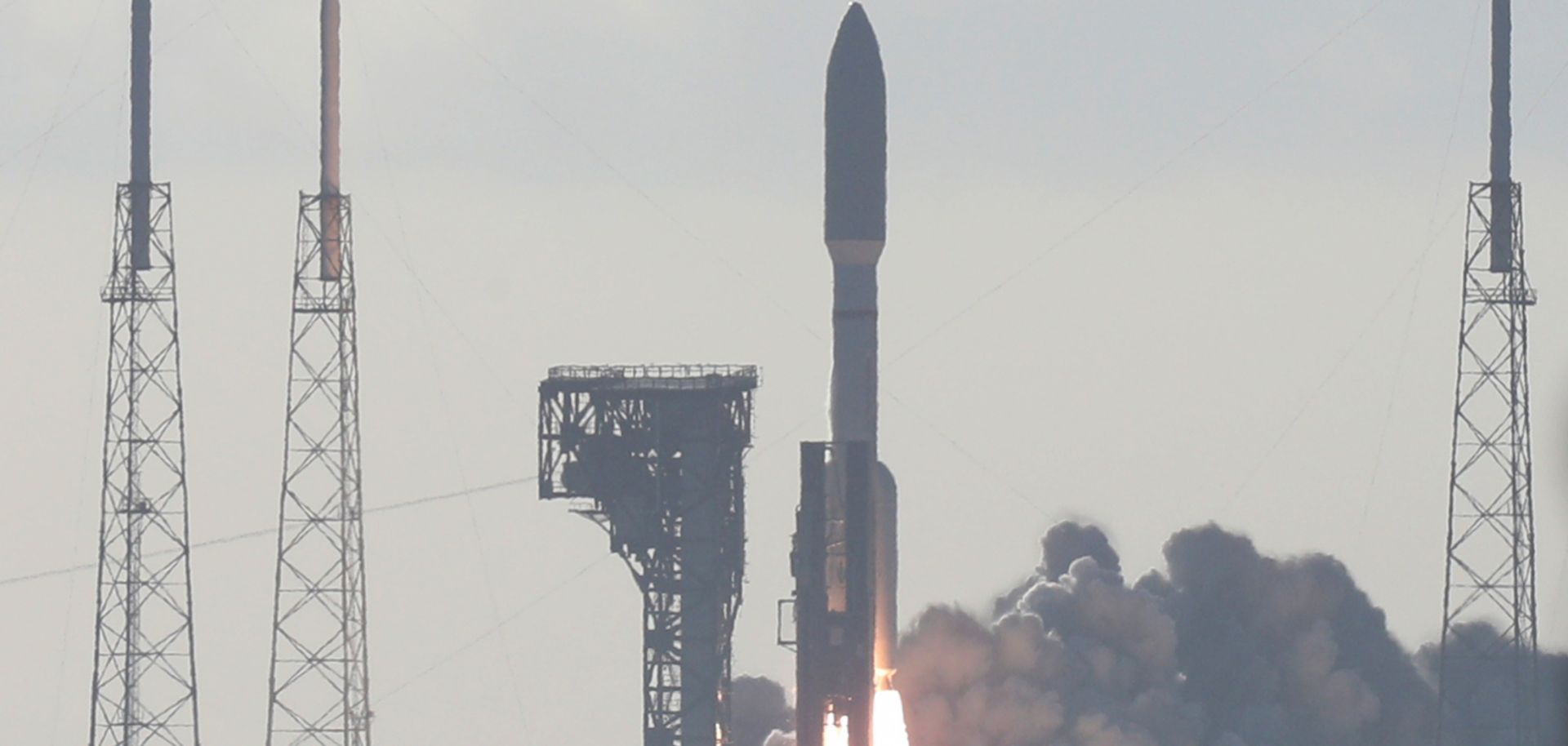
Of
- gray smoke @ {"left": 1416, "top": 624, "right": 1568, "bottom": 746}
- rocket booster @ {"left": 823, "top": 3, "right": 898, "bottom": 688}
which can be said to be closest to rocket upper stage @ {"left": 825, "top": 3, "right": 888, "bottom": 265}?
rocket booster @ {"left": 823, "top": 3, "right": 898, "bottom": 688}

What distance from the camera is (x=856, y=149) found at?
14400 cm

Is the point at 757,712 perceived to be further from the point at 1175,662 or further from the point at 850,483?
the point at 850,483

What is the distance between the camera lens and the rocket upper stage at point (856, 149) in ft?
470

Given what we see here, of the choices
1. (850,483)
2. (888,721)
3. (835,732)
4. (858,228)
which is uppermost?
(858,228)

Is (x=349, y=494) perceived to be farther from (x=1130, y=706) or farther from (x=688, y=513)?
(x=1130, y=706)

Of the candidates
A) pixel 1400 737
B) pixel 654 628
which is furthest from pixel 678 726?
pixel 1400 737

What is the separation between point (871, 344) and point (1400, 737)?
32.0 meters

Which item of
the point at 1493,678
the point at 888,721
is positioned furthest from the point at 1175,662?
the point at 888,721

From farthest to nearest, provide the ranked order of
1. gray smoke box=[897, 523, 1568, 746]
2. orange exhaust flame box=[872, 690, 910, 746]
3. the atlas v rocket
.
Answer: gray smoke box=[897, 523, 1568, 746], orange exhaust flame box=[872, 690, 910, 746], the atlas v rocket

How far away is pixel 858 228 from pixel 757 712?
87.6 ft

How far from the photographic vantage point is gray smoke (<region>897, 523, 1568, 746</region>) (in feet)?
520

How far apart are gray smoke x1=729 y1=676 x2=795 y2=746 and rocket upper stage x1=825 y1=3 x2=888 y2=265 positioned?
25.0 metres

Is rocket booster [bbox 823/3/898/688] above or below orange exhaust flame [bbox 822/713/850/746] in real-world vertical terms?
above

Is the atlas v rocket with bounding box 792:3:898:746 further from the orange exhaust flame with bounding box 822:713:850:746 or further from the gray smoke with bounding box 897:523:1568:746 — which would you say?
the gray smoke with bounding box 897:523:1568:746
